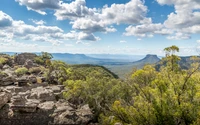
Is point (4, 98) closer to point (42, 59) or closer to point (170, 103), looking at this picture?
point (170, 103)

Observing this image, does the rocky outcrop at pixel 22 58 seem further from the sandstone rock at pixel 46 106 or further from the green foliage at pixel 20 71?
the sandstone rock at pixel 46 106

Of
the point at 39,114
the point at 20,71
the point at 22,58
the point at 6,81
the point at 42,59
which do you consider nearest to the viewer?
the point at 39,114

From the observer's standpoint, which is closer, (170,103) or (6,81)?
(170,103)

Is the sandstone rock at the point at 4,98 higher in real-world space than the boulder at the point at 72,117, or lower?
higher

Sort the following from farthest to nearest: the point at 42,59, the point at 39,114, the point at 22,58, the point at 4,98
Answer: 1. the point at 42,59
2. the point at 22,58
3. the point at 4,98
4. the point at 39,114

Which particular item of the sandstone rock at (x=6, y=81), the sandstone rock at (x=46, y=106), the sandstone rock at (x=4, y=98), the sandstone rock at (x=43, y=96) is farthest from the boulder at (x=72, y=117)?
the sandstone rock at (x=6, y=81)

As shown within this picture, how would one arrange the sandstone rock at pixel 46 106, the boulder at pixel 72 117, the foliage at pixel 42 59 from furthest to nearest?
the foliage at pixel 42 59, the sandstone rock at pixel 46 106, the boulder at pixel 72 117

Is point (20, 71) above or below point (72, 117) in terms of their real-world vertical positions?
above

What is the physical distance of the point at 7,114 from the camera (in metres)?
37.9

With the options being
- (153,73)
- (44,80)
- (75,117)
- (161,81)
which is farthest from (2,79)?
(161,81)

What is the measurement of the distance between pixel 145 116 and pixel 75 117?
1539 centimetres

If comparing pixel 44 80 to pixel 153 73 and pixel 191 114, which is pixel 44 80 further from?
pixel 191 114

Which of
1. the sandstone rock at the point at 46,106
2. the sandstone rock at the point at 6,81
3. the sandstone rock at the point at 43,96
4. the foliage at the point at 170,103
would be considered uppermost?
the foliage at the point at 170,103

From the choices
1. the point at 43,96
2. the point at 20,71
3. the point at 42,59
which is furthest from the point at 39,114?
the point at 42,59
